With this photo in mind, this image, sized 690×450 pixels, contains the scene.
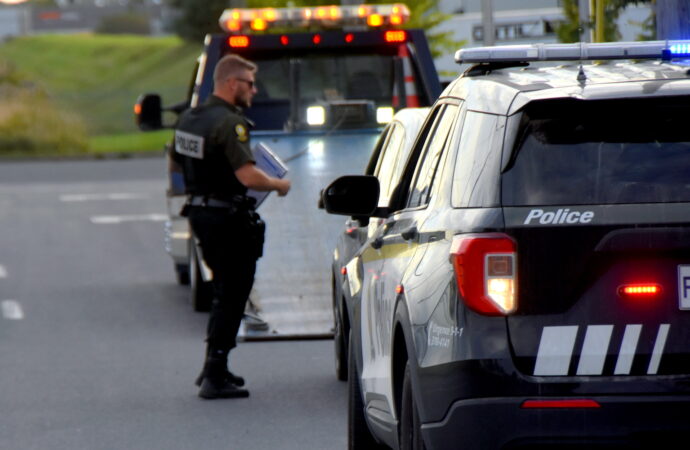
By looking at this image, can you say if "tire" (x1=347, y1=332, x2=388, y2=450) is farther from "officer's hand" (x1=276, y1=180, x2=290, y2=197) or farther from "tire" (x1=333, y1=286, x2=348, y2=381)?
"officer's hand" (x1=276, y1=180, x2=290, y2=197)

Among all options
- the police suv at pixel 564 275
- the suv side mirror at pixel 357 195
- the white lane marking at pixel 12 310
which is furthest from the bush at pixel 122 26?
the police suv at pixel 564 275

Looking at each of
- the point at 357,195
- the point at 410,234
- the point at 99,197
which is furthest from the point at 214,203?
the point at 99,197

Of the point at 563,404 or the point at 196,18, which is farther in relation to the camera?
the point at 196,18

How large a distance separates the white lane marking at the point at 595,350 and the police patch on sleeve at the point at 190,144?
5.06 meters

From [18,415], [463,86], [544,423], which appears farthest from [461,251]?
[18,415]

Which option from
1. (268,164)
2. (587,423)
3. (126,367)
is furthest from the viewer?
(126,367)

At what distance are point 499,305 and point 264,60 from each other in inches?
349

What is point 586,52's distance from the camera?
5.39 meters

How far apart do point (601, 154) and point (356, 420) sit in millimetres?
2644

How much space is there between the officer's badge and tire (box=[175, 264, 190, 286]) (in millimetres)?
6563

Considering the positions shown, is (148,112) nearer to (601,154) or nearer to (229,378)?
(229,378)

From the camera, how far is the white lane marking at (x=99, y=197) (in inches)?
1131

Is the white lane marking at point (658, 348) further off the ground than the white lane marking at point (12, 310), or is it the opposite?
the white lane marking at point (658, 348)

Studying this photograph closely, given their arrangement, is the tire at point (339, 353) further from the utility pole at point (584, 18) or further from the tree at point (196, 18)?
the tree at point (196, 18)
